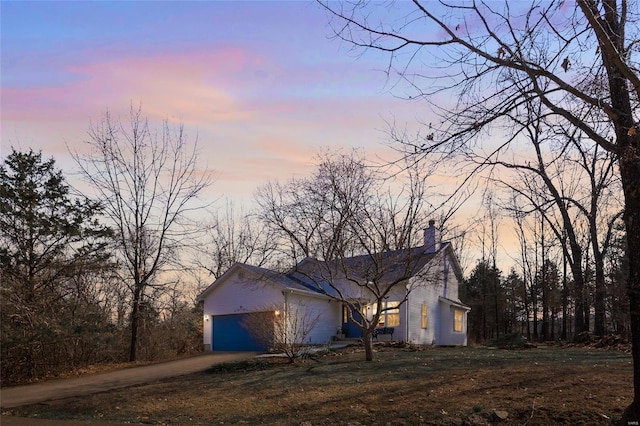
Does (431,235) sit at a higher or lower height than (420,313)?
higher

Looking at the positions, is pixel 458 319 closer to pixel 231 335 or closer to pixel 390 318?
pixel 390 318

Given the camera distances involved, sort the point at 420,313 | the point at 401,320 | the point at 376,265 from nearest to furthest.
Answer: the point at 376,265 < the point at 401,320 < the point at 420,313

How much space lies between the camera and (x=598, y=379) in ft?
29.9

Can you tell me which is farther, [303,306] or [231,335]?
[231,335]

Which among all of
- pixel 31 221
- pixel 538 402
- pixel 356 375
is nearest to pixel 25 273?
pixel 31 221

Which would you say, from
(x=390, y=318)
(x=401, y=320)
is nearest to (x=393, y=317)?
(x=390, y=318)

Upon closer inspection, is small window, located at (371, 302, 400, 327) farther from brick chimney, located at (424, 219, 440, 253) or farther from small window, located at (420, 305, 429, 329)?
brick chimney, located at (424, 219, 440, 253)

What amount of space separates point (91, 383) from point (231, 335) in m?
10.6

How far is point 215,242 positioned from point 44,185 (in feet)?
65.5

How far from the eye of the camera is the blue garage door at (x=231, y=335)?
24.5 meters

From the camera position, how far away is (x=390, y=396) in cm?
912

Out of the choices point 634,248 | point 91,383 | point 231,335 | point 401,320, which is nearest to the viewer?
point 634,248

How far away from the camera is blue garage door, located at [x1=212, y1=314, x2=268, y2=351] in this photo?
2448 cm

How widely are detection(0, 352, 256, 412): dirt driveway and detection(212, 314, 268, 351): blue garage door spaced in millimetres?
5190
